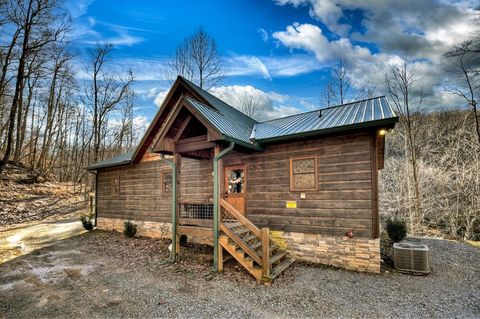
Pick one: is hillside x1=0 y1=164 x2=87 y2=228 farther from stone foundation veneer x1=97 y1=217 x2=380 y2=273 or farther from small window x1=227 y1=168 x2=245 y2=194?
stone foundation veneer x1=97 y1=217 x2=380 y2=273

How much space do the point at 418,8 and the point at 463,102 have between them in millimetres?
5707

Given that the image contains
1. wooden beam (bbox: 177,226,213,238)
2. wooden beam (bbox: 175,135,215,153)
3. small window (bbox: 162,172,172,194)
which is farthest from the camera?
small window (bbox: 162,172,172,194)

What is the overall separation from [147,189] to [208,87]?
35.6 ft

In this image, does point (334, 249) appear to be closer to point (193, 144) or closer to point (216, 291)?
point (216, 291)

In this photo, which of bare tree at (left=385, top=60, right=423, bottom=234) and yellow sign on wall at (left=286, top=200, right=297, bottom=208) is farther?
bare tree at (left=385, top=60, right=423, bottom=234)

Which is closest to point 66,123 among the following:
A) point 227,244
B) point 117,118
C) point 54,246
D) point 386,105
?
point 117,118

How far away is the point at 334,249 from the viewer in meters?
6.66

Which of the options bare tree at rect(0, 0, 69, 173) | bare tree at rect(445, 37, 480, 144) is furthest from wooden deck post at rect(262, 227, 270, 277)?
bare tree at rect(445, 37, 480, 144)

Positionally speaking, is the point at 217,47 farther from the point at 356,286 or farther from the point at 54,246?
the point at 356,286

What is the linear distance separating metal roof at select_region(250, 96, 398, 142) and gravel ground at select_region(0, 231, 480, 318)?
3.78 meters

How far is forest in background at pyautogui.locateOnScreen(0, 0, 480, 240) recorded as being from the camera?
1118 cm

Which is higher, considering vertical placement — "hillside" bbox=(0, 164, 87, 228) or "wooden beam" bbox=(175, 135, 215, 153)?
"wooden beam" bbox=(175, 135, 215, 153)

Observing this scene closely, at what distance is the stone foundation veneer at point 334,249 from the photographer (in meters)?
6.27

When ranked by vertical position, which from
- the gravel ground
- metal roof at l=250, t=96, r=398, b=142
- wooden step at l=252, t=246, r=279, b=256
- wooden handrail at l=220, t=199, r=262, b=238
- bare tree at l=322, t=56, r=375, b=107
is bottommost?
the gravel ground
